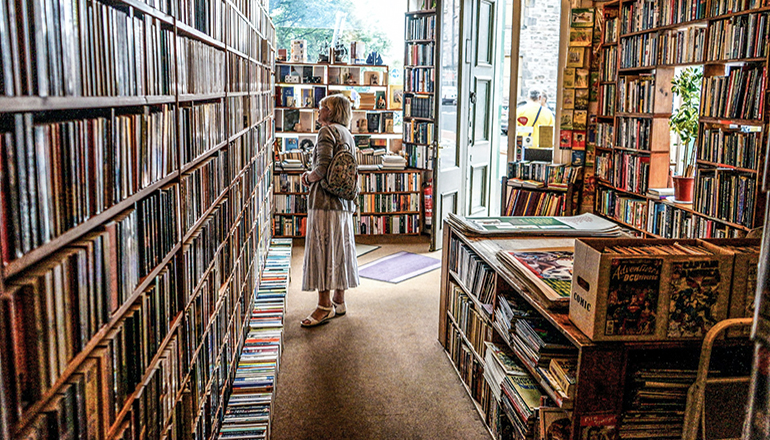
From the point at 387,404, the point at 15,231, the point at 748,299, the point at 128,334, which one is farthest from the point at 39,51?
the point at 387,404

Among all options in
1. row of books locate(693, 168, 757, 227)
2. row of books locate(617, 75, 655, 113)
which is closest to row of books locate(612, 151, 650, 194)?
row of books locate(617, 75, 655, 113)

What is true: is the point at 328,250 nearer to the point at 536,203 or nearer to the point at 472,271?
the point at 472,271

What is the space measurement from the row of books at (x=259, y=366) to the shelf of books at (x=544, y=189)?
235cm

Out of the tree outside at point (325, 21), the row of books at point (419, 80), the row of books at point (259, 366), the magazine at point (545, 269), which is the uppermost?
the tree outside at point (325, 21)

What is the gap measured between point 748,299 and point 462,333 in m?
1.76

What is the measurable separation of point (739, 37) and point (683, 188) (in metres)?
1.09

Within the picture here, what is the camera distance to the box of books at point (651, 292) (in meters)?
1.66

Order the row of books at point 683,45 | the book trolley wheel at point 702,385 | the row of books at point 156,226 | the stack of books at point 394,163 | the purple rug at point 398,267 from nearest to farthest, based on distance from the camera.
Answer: the row of books at point 156,226, the book trolley wheel at point 702,385, the row of books at point 683,45, the purple rug at point 398,267, the stack of books at point 394,163

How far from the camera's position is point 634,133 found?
497 cm

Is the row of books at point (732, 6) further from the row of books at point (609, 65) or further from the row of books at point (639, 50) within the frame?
the row of books at point (609, 65)

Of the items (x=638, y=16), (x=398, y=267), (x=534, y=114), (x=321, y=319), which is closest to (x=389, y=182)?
(x=398, y=267)

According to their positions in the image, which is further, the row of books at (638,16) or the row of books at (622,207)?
the row of books at (622,207)

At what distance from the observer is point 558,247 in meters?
2.63

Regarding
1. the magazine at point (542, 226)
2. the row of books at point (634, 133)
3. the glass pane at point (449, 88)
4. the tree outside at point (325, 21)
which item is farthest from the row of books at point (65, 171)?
the tree outside at point (325, 21)
